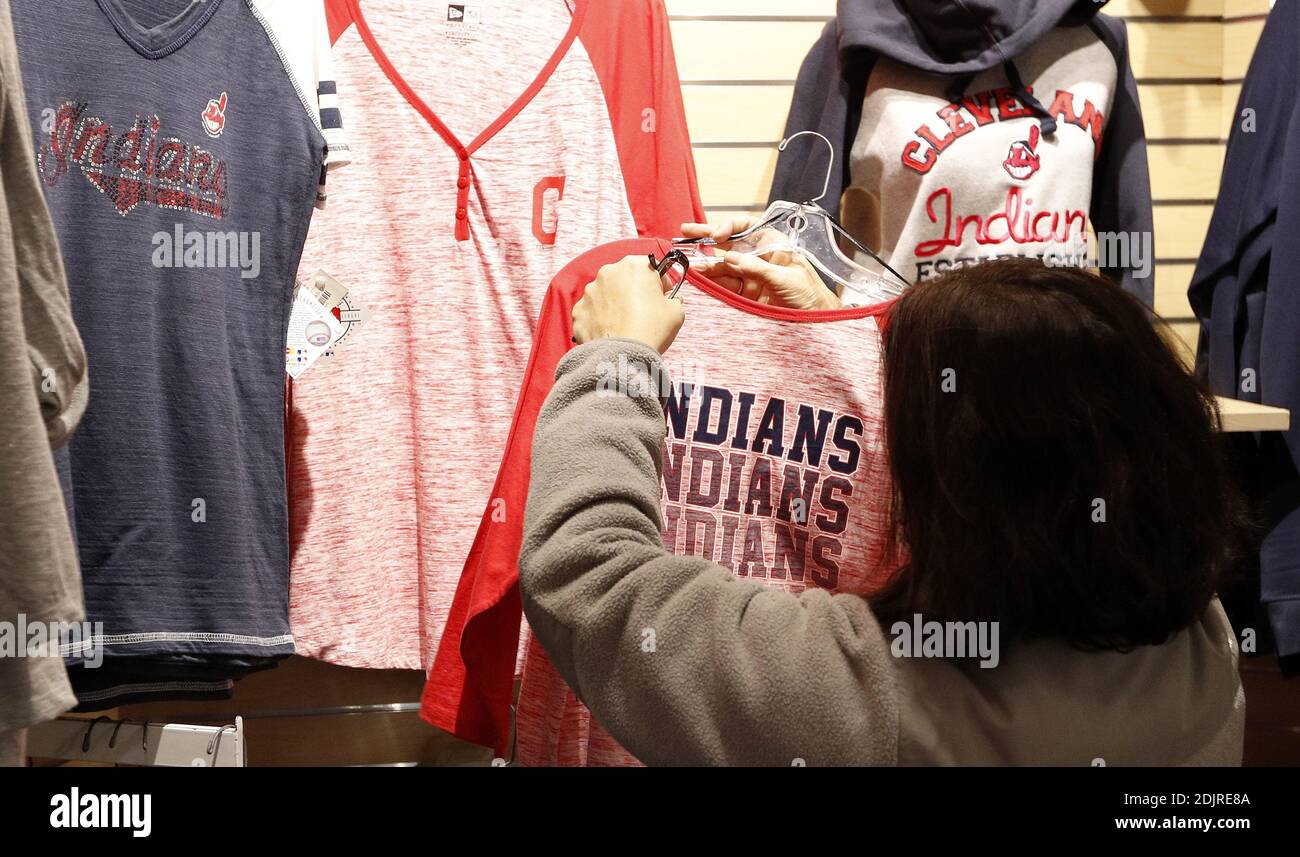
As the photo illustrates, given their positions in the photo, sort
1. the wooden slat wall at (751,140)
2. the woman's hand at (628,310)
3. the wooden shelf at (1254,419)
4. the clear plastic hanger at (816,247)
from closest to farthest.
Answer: the woman's hand at (628,310), the clear plastic hanger at (816,247), the wooden shelf at (1254,419), the wooden slat wall at (751,140)

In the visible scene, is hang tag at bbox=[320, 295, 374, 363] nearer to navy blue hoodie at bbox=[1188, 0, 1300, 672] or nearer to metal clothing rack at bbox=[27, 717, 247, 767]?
metal clothing rack at bbox=[27, 717, 247, 767]

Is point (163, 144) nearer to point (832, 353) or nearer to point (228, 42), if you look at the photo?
Answer: point (228, 42)

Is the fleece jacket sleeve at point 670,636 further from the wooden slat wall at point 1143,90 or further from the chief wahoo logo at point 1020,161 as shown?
the wooden slat wall at point 1143,90

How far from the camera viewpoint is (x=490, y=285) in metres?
1.77

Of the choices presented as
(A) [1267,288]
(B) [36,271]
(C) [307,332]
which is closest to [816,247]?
(C) [307,332]

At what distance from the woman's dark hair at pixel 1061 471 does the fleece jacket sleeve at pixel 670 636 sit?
0.10 meters

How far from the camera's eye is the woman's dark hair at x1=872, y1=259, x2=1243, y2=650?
39.9 inches

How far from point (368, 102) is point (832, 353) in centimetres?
85

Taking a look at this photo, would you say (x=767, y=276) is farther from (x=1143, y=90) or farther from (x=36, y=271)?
(x=1143, y=90)

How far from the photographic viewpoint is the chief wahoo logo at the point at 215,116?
1515mm

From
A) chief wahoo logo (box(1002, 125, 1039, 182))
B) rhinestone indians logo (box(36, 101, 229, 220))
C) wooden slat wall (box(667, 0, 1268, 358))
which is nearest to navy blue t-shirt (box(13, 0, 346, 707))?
rhinestone indians logo (box(36, 101, 229, 220))

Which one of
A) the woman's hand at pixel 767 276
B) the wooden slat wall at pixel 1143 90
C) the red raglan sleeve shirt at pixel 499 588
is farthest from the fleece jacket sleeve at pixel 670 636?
the wooden slat wall at pixel 1143 90
